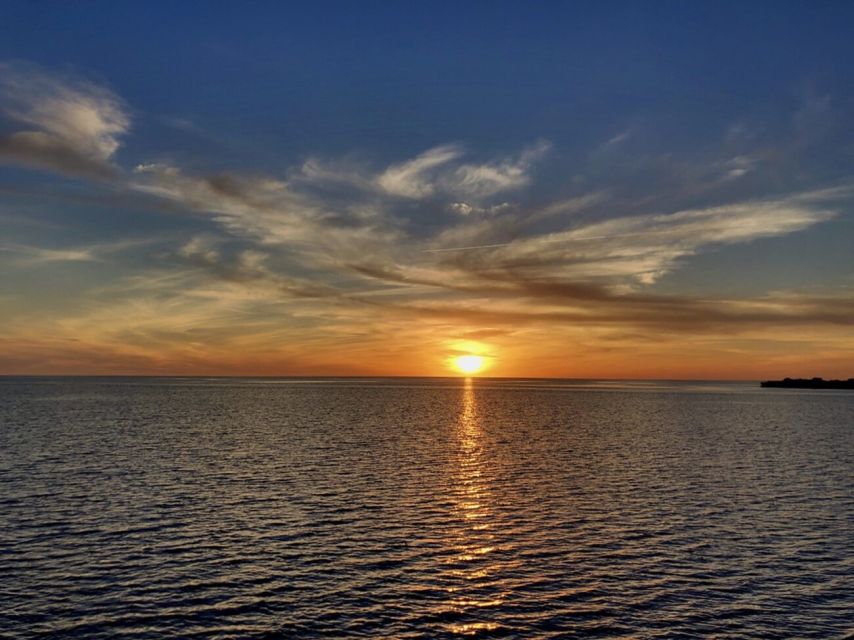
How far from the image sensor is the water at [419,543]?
1142 inches

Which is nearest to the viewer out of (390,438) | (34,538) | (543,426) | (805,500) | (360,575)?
(360,575)

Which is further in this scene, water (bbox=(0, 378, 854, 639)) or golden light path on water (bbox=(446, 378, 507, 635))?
golden light path on water (bbox=(446, 378, 507, 635))

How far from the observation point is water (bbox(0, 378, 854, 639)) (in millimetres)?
29000

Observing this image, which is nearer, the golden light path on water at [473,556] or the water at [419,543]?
the water at [419,543]

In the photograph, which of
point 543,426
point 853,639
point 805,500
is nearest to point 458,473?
point 805,500

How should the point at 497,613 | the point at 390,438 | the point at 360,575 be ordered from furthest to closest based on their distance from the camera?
the point at 390,438, the point at 360,575, the point at 497,613

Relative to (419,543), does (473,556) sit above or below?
below

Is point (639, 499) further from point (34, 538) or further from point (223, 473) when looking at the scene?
point (34, 538)

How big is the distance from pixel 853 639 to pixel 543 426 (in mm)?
104212

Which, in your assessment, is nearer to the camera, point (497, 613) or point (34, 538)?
point (497, 613)

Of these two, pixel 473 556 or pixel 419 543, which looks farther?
pixel 419 543

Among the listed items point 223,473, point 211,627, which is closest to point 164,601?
point 211,627

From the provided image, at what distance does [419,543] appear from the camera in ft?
133

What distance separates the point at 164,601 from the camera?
30500 mm
